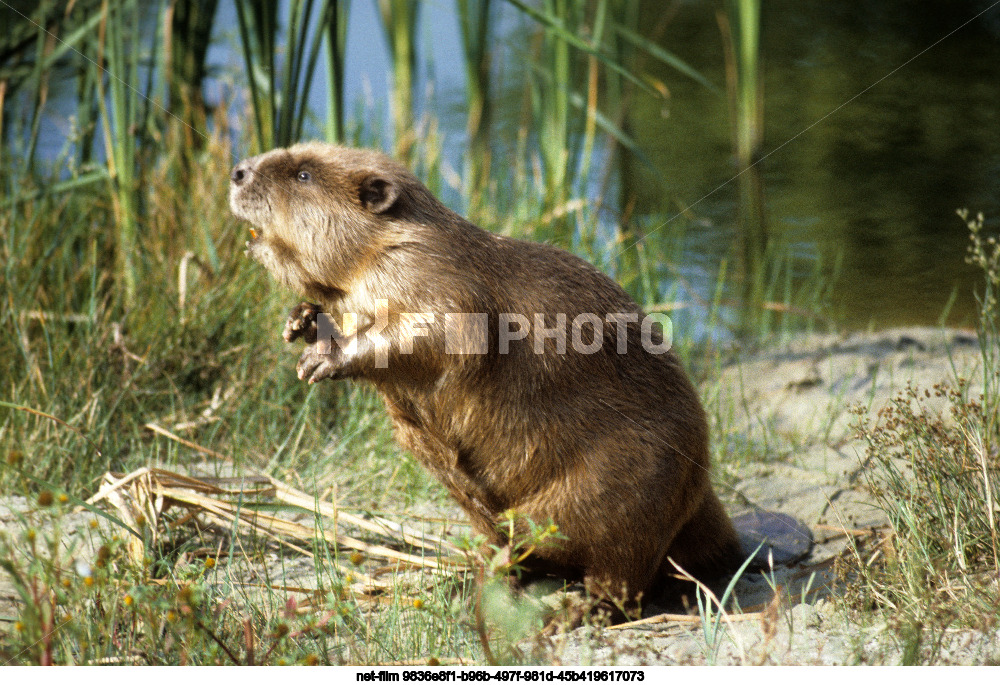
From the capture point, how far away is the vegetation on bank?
237 centimetres

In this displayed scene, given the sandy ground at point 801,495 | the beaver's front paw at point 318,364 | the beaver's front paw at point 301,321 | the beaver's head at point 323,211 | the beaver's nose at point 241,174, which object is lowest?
the sandy ground at point 801,495

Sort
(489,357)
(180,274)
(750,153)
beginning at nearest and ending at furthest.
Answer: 1. (489,357)
2. (180,274)
3. (750,153)

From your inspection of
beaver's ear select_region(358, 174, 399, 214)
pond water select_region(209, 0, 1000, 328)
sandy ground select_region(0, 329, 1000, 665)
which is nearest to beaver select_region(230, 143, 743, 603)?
beaver's ear select_region(358, 174, 399, 214)

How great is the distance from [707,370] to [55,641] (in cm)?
367

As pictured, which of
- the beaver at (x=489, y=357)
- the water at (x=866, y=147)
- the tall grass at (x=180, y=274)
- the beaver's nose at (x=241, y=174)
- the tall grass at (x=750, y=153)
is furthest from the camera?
the water at (x=866, y=147)

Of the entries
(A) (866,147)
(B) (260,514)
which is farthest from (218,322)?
(A) (866,147)

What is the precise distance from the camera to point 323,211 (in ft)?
9.05

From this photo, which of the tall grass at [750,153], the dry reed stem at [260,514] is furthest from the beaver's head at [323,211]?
the tall grass at [750,153]

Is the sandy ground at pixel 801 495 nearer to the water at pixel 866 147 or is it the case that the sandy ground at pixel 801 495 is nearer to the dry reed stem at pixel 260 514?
the dry reed stem at pixel 260 514

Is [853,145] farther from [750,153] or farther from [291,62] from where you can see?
[291,62]

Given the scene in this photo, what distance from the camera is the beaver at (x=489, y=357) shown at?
2.66 metres

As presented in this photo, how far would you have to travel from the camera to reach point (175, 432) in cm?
400

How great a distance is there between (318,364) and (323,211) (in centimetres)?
46

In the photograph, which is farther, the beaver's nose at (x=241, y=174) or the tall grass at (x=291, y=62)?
the tall grass at (x=291, y=62)
